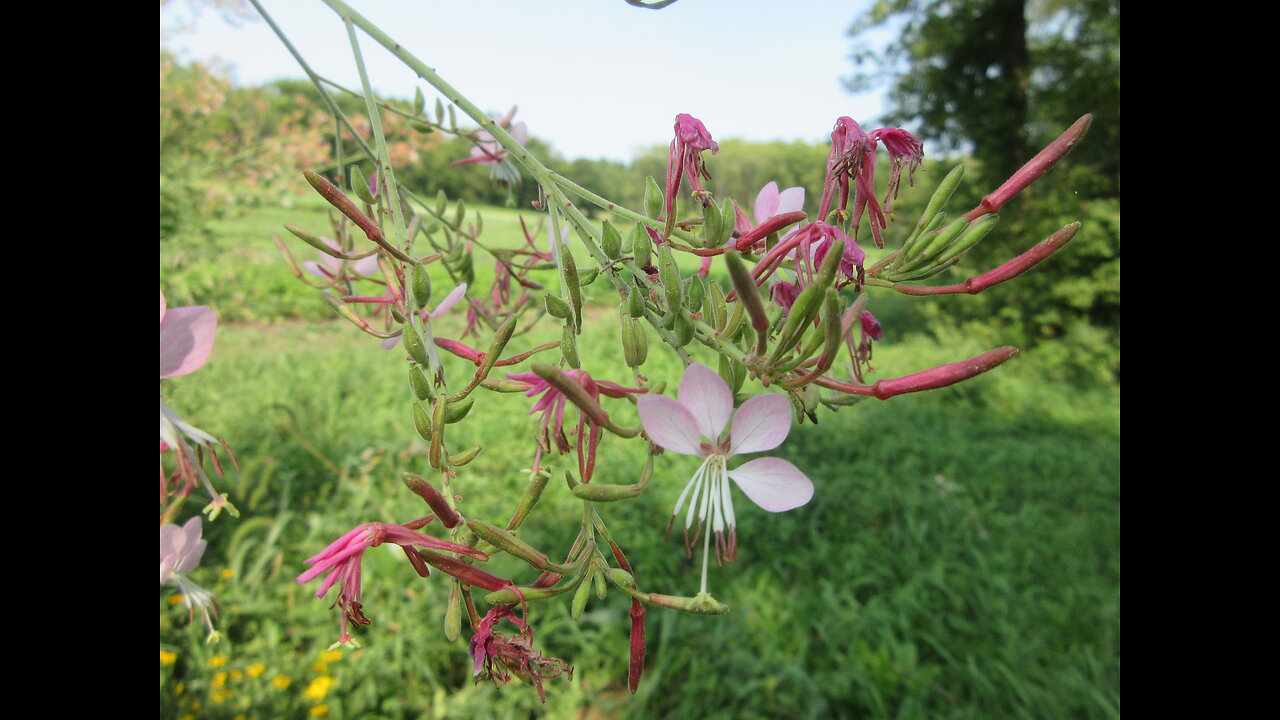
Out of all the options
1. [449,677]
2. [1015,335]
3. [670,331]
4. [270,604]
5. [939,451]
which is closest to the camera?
[670,331]

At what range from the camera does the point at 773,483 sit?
0.44 metres

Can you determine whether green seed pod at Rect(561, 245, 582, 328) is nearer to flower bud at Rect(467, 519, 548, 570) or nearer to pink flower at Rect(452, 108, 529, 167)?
flower bud at Rect(467, 519, 548, 570)

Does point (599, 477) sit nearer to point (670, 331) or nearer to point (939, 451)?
point (939, 451)

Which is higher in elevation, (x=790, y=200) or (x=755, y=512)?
(x=790, y=200)

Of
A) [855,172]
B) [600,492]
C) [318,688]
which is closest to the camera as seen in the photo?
[600,492]

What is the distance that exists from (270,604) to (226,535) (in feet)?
1.81

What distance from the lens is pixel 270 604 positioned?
219cm

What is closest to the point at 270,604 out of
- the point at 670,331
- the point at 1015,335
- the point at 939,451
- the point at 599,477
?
the point at 599,477

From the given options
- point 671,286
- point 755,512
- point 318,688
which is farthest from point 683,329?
point 755,512

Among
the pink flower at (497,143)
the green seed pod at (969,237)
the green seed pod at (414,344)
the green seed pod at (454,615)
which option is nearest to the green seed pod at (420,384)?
the green seed pod at (414,344)

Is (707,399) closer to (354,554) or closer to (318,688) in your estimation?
(354,554)

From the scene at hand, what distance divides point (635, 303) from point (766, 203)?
21 cm

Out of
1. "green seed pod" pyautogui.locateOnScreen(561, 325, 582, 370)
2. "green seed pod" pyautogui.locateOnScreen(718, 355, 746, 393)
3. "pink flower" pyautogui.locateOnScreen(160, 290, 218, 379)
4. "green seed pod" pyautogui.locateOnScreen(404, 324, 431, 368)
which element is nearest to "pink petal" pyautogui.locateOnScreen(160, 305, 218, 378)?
"pink flower" pyautogui.locateOnScreen(160, 290, 218, 379)
